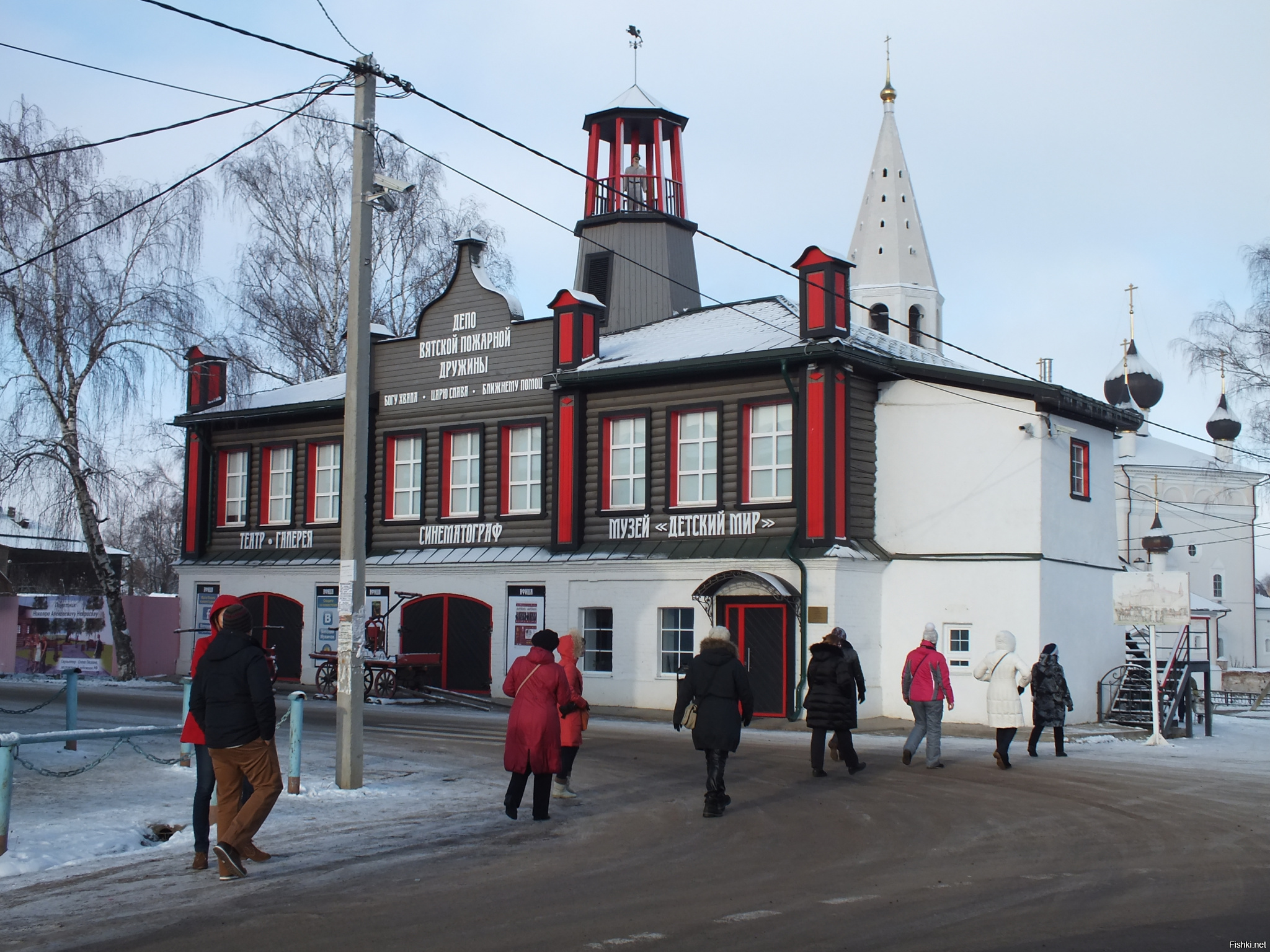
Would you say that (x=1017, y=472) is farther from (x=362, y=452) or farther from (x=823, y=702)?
(x=362, y=452)

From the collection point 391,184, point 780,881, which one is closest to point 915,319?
point 391,184

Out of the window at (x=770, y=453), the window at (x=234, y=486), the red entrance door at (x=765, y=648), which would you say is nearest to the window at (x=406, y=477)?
the window at (x=234, y=486)

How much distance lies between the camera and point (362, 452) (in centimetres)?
1252

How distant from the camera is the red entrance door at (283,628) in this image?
29.6 m

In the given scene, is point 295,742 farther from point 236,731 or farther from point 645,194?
point 645,194

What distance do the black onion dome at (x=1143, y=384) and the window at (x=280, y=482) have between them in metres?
37.9

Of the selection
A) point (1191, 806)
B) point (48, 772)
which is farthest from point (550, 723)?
point (1191, 806)

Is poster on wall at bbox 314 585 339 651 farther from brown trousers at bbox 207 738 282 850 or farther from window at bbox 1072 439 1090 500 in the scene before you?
brown trousers at bbox 207 738 282 850

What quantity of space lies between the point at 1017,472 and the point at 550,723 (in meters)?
14.4

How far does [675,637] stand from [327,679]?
25.1 feet

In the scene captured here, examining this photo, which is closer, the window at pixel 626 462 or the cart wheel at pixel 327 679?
the window at pixel 626 462

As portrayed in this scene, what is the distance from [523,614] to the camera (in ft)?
85.4

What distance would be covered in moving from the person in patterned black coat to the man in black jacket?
11221 millimetres

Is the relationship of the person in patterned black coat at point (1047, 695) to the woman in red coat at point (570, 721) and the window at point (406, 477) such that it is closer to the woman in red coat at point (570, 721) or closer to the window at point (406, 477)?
the woman in red coat at point (570, 721)
